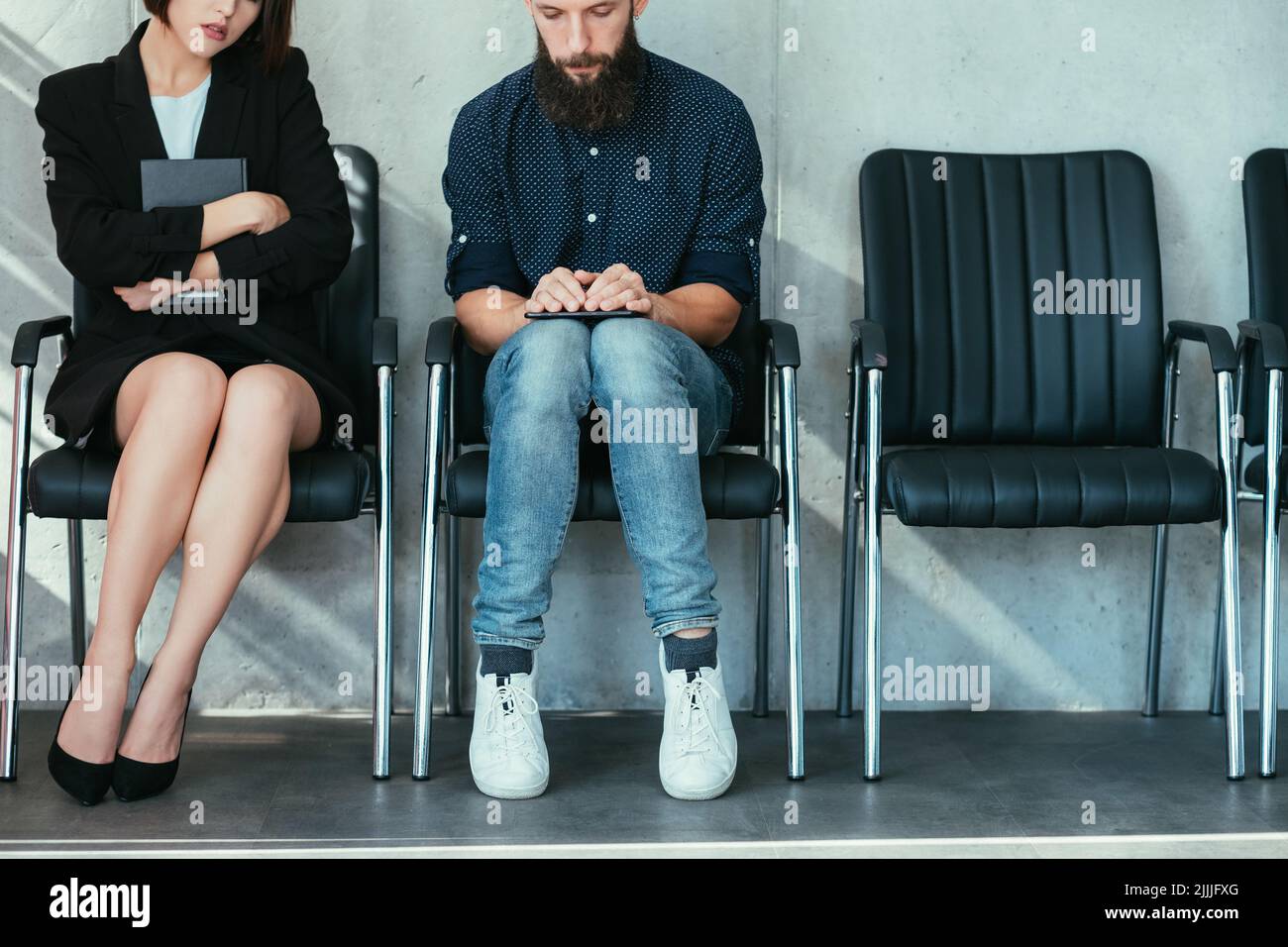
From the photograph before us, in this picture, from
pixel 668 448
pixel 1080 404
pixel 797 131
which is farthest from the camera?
pixel 797 131

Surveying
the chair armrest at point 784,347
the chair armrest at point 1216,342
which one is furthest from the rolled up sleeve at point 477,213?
the chair armrest at point 1216,342

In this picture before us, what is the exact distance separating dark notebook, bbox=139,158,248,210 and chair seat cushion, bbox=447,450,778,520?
2.21 feet

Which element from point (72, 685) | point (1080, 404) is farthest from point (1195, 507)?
point (72, 685)

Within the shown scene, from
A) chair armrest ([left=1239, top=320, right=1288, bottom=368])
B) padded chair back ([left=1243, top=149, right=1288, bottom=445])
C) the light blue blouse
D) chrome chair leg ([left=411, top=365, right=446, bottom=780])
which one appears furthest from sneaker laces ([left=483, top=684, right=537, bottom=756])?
padded chair back ([left=1243, top=149, right=1288, bottom=445])

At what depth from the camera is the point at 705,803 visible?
2131 millimetres

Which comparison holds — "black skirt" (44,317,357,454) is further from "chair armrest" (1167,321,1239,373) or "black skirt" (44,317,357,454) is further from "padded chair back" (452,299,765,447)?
"chair armrest" (1167,321,1239,373)

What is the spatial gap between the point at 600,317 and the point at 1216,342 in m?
1.07

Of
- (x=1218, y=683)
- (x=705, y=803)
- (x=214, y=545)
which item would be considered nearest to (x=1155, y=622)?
(x=1218, y=683)

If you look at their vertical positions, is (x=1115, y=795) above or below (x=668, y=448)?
below

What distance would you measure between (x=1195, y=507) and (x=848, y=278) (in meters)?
0.89

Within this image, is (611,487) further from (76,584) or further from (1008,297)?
(76,584)

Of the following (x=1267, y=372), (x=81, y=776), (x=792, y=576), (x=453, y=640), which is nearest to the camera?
(x=81, y=776)
